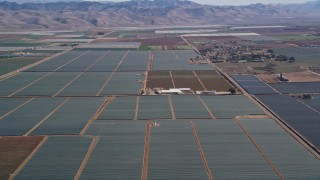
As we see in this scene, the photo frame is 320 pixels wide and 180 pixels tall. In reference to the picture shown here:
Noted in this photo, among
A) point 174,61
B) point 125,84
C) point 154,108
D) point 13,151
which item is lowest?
point 13,151

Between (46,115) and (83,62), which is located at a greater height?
(83,62)

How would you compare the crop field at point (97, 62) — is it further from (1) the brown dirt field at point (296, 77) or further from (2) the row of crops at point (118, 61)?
(1) the brown dirt field at point (296, 77)

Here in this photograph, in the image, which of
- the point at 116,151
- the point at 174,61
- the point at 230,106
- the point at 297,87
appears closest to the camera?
the point at 116,151

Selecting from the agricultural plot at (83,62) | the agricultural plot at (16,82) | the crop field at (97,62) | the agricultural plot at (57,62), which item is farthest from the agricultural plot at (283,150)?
the agricultural plot at (57,62)

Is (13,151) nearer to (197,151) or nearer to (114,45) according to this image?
(197,151)

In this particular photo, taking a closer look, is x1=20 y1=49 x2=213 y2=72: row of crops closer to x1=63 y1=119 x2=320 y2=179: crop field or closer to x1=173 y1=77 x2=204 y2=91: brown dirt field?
x1=173 y1=77 x2=204 y2=91: brown dirt field

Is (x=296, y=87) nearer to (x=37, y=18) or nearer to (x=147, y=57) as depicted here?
(x=147, y=57)

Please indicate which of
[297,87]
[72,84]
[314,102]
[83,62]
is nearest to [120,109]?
[72,84]
